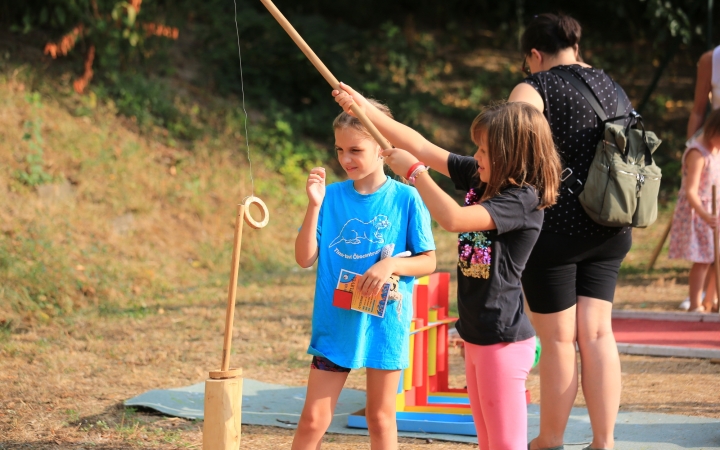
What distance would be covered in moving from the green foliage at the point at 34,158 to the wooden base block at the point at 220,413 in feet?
19.7

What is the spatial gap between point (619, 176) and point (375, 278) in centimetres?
111

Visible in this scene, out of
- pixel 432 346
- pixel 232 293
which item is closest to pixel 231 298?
pixel 232 293

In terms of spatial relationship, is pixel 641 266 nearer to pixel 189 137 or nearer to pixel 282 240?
pixel 282 240

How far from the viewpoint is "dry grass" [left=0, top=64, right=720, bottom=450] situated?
13.9ft

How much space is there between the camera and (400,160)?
2.57 metres

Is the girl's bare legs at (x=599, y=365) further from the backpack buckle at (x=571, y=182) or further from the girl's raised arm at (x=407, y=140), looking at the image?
the girl's raised arm at (x=407, y=140)

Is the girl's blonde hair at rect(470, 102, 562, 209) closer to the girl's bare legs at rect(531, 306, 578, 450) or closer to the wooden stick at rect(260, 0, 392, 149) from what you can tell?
the wooden stick at rect(260, 0, 392, 149)

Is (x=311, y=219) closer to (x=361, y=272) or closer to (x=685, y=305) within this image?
(x=361, y=272)

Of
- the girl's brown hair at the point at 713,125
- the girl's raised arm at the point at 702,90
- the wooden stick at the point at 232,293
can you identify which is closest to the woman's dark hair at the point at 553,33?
the wooden stick at the point at 232,293

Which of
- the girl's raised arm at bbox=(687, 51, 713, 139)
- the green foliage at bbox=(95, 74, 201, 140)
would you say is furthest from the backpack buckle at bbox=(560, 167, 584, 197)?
the green foliage at bbox=(95, 74, 201, 140)

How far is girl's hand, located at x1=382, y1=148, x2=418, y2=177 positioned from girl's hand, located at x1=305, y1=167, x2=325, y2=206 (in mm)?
392

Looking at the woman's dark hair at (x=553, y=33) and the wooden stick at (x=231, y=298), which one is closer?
the wooden stick at (x=231, y=298)

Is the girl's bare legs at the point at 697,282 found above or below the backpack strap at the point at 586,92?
below

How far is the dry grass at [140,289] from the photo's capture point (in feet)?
13.9
